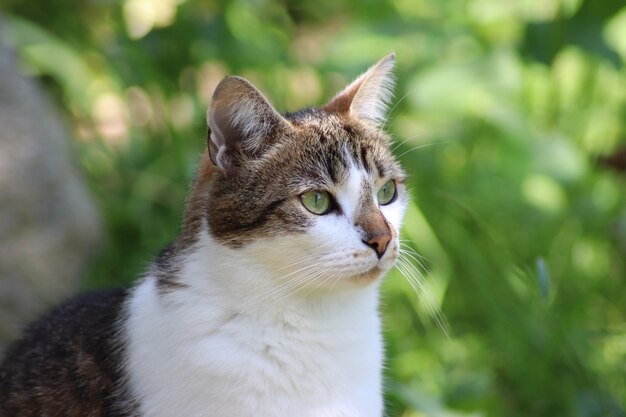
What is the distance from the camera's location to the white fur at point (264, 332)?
2047 millimetres

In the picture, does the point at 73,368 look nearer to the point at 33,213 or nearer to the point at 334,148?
the point at 334,148

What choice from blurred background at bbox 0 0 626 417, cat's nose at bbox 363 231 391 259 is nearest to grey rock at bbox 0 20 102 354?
blurred background at bbox 0 0 626 417

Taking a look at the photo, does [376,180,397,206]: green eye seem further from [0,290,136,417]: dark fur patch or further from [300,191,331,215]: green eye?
[0,290,136,417]: dark fur patch

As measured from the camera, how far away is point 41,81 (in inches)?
183

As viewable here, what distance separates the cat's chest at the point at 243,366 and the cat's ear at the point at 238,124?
376 millimetres

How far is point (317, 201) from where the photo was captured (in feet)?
6.86

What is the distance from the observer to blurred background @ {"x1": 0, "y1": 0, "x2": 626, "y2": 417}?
124 inches

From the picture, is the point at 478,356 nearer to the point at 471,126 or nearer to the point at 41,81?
the point at 471,126

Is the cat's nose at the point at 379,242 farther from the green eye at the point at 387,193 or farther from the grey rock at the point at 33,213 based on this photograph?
the grey rock at the point at 33,213

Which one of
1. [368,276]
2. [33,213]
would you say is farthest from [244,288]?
[33,213]

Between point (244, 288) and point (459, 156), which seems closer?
point (244, 288)

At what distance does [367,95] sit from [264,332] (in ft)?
2.36

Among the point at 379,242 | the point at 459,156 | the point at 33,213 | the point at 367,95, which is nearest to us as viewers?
the point at 379,242

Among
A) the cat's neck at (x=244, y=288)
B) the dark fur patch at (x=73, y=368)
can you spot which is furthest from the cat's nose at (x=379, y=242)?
the dark fur patch at (x=73, y=368)
